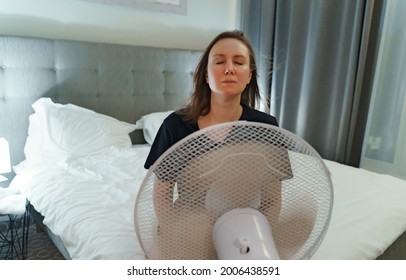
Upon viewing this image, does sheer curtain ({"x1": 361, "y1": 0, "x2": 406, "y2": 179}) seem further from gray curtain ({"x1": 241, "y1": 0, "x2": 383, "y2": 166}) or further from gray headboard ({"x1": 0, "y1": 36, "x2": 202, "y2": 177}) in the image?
gray headboard ({"x1": 0, "y1": 36, "x2": 202, "y2": 177})

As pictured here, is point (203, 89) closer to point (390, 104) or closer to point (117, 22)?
point (117, 22)

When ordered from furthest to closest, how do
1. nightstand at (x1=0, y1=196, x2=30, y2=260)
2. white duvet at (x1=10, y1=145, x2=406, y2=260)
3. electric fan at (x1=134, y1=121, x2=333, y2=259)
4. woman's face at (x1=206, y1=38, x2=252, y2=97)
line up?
nightstand at (x1=0, y1=196, x2=30, y2=260) → white duvet at (x1=10, y1=145, x2=406, y2=260) → woman's face at (x1=206, y1=38, x2=252, y2=97) → electric fan at (x1=134, y1=121, x2=333, y2=259)

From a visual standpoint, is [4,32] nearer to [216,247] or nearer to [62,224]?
[62,224]

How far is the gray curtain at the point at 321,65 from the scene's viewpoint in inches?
86.9

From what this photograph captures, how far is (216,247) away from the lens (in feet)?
2.02

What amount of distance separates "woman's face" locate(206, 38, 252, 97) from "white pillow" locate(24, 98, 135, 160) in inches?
52.0

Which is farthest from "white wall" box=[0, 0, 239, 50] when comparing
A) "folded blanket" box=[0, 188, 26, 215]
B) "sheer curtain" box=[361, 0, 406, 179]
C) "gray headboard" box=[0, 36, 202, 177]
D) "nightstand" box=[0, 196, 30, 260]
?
"sheer curtain" box=[361, 0, 406, 179]

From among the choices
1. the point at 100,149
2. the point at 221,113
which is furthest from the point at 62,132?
the point at 221,113

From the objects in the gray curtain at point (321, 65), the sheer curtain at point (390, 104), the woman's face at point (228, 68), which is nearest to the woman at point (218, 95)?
the woman's face at point (228, 68)

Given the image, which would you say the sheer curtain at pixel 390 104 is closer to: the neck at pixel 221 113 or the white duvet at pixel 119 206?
the white duvet at pixel 119 206

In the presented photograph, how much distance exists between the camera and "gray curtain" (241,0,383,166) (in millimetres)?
2207

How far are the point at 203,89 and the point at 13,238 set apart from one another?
4.90ft
